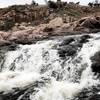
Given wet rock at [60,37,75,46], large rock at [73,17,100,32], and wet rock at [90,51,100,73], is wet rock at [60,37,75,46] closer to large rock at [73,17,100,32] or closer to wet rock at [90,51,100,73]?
wet rock at [90,51,100,73]

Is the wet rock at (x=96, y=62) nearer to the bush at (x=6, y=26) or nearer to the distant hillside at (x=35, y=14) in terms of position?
the distant hillside at (x=35, y=14)

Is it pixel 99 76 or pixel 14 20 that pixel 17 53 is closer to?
pixel 99 76

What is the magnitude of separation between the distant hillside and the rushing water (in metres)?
19.7

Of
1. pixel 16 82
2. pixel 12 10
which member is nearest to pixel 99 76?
pixel 16 82

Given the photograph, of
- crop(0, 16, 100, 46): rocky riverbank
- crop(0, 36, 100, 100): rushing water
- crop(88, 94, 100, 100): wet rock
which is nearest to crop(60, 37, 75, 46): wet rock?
crop(0, 36, 100, 100): rushing water

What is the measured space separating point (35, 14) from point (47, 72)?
29.9 metres

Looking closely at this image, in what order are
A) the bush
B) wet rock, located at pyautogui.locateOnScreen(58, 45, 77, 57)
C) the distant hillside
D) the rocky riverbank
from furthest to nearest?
the distant hillside → the bush → the rocky riverbank → wet rock, located at pyautogui.locateOnScreen(58, 45, 77, 57)

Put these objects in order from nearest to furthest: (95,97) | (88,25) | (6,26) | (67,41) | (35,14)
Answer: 1. (95,97)
2. (67,41)
3. (88,25)
4. (6,26)
5. (35,14)

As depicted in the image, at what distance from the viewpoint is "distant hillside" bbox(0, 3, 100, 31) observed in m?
46.0

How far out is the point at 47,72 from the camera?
20688 mm

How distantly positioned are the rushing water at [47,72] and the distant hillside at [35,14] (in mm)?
19739

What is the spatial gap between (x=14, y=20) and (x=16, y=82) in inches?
1166

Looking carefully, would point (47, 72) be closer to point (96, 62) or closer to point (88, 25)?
point (96, 62)

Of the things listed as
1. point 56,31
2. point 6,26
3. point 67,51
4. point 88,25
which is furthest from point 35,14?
point 67,51
